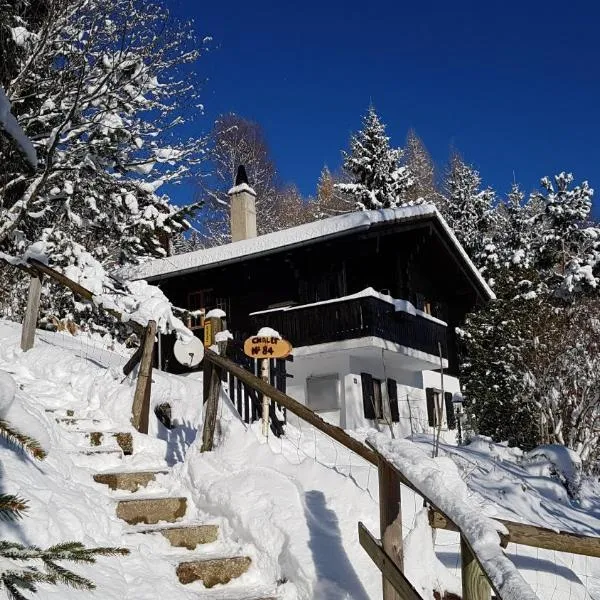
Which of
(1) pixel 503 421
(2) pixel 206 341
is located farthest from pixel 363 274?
(1) pixel 503 421

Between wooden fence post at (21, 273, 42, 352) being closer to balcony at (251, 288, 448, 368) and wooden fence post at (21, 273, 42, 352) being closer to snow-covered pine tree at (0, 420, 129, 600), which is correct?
snow-covered pine tree at (0, 420, 129, 600)

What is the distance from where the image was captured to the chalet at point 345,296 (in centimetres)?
1730

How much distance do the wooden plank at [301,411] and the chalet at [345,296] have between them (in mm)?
10224

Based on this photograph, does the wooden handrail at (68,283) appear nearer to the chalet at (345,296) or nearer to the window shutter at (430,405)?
the chalet at (345,296)

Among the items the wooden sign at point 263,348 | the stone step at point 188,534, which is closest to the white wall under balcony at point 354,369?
the wooden sign at point 263,348

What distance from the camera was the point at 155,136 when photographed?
45.6 ft

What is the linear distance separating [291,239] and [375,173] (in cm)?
1508

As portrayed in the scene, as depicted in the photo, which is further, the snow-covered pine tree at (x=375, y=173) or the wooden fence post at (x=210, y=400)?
the snow-covered pine tree at (x=375, y=173)

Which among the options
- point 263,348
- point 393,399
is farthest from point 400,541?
point 393,399

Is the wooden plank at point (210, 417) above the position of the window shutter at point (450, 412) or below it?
below

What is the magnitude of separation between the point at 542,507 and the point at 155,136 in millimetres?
10101

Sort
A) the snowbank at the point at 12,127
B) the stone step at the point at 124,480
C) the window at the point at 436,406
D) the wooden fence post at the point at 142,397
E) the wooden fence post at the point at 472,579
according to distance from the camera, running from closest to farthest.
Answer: the wooden fence post at the point at 472,579
the snowbank at the point at 12,127
the stone step at the point at 124,480
the wooden fence post at the point at 142,397
the window at the point at 436,406

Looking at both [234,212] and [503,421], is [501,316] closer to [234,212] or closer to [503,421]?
[503,421]

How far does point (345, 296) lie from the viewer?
18.0 meters
